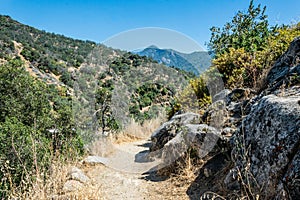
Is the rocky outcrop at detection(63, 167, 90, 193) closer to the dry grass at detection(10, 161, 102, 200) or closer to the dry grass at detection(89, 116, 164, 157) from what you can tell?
the dry grass at detection(10, 161, 102, 200)

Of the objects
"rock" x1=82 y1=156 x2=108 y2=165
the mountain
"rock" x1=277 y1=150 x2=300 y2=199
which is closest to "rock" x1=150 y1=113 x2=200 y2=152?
"rock" x1=82 y1=156 x2=108 y2=165

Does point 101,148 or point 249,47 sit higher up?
point 249,47

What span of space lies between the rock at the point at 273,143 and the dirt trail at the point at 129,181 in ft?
4.40

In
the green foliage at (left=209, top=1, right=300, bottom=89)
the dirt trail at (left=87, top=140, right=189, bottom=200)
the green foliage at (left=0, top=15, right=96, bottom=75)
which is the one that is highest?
the green foliage at (left=0, top=15, right=96, bottom=75)

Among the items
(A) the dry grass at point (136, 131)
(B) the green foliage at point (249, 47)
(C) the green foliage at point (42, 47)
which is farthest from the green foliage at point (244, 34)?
(C) the green foliage at point (42, 47)

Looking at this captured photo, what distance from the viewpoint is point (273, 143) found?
2.52 metres

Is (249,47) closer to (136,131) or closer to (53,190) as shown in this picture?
(136,131)

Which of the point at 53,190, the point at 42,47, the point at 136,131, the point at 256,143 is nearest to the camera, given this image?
the point at 256,143

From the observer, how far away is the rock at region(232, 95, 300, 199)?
2273mm

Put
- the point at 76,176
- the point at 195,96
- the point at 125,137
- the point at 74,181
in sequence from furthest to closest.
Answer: the point at 125,137, the point at 195,96, the point at 76,176, the point at 74,181

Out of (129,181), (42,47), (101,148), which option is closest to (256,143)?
(129,181)

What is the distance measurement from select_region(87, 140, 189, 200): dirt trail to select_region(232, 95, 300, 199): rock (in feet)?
4.40

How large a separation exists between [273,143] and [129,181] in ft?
9.16

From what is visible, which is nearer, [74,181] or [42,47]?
[74,181]
